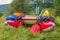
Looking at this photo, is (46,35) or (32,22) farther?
(32,22)

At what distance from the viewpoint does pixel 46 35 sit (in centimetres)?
469

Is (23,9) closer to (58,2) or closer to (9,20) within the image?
(58,2)

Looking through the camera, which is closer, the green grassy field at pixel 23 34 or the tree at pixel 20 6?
the green grassy field at pixel 23 34

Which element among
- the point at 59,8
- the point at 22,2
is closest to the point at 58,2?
the point at 59,8

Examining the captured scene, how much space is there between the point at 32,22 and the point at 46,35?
96cm

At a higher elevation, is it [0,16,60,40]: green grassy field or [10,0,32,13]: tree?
[10,0,32,13]: tree

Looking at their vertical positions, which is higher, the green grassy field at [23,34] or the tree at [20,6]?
the tree at [20,6]

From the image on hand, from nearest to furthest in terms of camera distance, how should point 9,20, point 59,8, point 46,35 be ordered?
point 46,35, point 9,20, point 59,8

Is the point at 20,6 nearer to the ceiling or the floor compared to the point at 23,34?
nearer to the ceiling

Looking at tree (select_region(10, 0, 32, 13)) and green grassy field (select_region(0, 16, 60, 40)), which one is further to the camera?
tree (select_region(10, 0, 32, 13))

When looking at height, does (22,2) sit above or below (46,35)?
above

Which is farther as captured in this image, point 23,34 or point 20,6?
point 20,6

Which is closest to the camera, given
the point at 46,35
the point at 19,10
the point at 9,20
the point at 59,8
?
the point at 46,35

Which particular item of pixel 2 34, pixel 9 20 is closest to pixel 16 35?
pixel 2 34
